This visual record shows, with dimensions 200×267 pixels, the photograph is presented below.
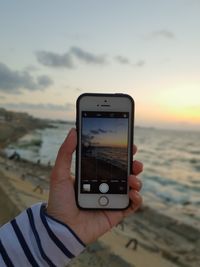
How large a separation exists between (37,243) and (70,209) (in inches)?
8.5

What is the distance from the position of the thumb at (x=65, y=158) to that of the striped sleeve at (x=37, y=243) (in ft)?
0.63

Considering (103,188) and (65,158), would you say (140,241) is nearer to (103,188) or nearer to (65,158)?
(103,188)

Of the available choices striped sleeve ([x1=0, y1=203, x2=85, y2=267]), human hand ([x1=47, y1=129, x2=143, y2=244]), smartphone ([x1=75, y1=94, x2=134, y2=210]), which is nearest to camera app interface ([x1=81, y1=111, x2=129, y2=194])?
smartphone ([x1=75, y1=94, x2=134, y2=210])

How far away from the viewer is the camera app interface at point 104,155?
2045mm

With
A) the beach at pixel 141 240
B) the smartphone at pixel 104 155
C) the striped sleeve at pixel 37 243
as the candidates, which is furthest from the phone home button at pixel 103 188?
the beach at pixel 141 240

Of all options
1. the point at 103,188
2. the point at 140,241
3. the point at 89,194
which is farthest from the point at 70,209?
the point at 140,241

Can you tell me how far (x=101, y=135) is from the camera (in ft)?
6.79

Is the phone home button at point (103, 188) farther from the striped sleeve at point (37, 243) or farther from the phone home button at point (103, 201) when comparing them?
the striped sleeve at point (37, 243)

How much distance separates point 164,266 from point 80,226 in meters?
6.81

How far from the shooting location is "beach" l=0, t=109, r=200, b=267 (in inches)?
278

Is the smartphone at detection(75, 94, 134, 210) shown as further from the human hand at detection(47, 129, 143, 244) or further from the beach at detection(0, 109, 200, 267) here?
the beach at detection(0, 109, 200, 267)

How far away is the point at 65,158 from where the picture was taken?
5.98 ft

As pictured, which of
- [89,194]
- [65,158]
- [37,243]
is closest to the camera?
[37,243]

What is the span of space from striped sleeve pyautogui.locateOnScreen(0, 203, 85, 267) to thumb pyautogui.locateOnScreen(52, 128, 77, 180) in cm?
19
